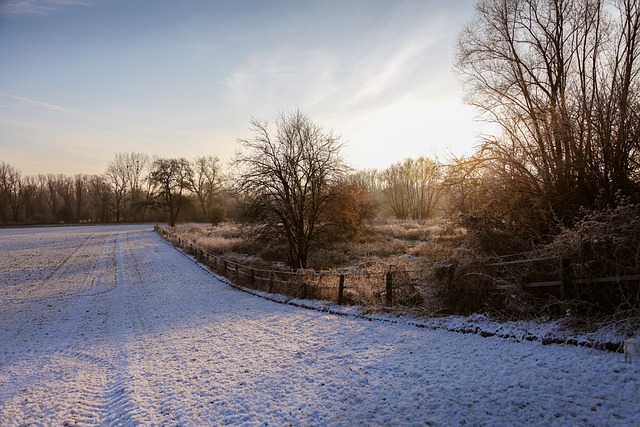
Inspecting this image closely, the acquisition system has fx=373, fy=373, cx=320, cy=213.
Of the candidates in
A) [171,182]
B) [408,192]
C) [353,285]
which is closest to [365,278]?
[353,285]

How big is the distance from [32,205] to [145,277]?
290 ft

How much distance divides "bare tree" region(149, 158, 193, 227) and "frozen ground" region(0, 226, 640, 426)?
49.4m

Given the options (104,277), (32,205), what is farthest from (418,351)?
(32,205)

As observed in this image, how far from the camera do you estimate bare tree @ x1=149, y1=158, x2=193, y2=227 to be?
59875mm

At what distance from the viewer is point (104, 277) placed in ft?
74.3

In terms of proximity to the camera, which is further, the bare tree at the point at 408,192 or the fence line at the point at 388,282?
the bare tree at the point at 408,192

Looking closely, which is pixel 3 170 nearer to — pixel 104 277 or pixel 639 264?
pixel 104 277

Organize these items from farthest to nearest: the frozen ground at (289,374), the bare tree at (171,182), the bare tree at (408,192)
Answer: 1. the bare tree at (408,192)
2. the bare tree at (171,182)
3. the frozen ground at (289,374)

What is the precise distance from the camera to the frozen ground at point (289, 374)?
4891 millimetres

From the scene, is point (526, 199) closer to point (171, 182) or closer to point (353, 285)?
point (353, 285)

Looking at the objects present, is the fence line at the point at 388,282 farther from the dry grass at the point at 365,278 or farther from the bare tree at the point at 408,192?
the bare tree at the point at 408,192

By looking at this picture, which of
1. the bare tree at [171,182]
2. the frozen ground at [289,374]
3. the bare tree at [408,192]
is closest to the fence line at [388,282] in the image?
the frozen ground at [289,374]

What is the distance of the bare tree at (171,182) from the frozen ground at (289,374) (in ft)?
162

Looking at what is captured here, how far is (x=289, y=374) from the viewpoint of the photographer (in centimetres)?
670
